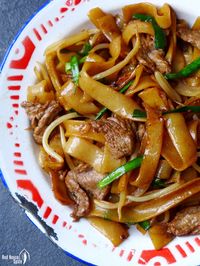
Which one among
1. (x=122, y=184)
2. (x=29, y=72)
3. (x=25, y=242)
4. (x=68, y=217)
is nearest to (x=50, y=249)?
(x=25, y=242)

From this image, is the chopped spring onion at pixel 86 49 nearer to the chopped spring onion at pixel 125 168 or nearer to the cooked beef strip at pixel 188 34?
the cooked beef strip at pixel 188 34

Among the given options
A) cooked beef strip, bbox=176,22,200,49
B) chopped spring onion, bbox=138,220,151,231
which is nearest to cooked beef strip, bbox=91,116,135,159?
chopped spring onion, bbox=138,220,151,231

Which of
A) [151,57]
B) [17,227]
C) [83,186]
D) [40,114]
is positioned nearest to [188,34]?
[151,57]

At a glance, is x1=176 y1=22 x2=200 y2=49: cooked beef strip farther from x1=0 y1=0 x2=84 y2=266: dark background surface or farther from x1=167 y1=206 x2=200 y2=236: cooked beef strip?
x1=0 y1=0 x2=84 y2=266: dark background surface

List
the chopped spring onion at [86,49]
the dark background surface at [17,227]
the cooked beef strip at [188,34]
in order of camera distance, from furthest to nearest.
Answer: the dark background surface at [17,227]
the chopped spring onion at [86,49]
the cooked beef strip at [188,34]

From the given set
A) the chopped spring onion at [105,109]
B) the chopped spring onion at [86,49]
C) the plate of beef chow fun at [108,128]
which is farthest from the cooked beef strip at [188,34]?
the chopped spring onion at [86,49]

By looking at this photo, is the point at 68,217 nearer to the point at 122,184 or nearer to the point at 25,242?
the point at 122,184
